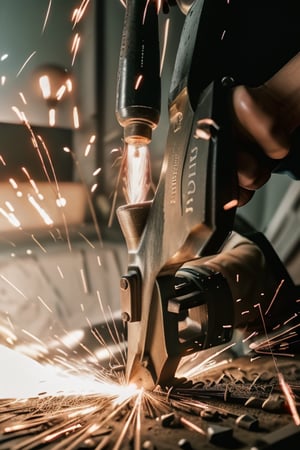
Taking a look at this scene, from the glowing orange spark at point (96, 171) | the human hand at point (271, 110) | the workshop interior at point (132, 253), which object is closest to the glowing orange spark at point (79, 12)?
the workshop interior at point (132, 253)

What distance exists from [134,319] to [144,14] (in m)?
0.76

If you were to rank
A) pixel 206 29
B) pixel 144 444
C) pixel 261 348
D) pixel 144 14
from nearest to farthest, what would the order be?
pixel 144 444 < pixel 206 29 < pixel 144 14 < pixel 261 348

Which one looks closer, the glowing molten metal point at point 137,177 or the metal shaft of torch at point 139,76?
the metal shaft of torch at point 139,76

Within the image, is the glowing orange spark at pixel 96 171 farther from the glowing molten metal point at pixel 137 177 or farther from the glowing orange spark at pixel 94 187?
the glowing molten metal point at pixel 137 177

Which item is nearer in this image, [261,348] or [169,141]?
[169,141]

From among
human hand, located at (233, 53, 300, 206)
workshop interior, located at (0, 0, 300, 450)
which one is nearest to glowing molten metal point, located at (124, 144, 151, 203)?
workshop interior, located at (0, 0, 300, 450)

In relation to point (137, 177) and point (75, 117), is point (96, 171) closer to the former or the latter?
point (75, 117)

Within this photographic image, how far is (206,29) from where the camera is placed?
3.75 ft

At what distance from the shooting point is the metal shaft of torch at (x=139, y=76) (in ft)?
3.92

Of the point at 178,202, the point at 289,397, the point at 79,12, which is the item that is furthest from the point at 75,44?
the point at 289,397

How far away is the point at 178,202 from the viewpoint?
105 cm

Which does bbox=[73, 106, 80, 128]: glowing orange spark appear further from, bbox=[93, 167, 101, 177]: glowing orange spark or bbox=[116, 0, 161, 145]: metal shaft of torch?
bbox=[116, 0, 161, 145]: metal shaft of torch

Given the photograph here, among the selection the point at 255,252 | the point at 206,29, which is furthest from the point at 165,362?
the point at 206,29

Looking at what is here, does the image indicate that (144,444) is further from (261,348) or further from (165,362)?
(261,348)
